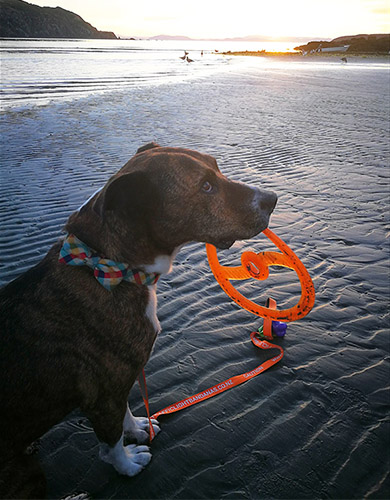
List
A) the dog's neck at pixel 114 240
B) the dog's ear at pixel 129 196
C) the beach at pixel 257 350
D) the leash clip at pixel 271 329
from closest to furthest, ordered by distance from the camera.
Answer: the dog's ear at pixel 129 196, the dog's neck at pixel 114 240, the beach at pixel 257 350, the leash clip at pixel 271 329

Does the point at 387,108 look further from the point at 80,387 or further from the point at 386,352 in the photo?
the point at 80,387

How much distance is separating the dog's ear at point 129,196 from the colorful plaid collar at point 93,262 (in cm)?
29

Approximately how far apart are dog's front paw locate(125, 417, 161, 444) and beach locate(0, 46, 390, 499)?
9cm

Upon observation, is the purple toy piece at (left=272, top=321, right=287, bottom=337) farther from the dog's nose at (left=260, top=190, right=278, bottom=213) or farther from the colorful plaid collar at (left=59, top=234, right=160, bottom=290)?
the colorful plaid collar at (left=59, top=234, right=160, bottom=290)

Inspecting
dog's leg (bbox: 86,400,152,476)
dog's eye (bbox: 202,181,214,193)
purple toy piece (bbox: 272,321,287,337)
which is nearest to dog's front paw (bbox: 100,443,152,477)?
dog's leg (bbox: 86,400,152,476)

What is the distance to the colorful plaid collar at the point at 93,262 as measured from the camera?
2668mm

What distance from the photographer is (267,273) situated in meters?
4.31

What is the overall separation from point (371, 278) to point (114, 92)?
20.4 m

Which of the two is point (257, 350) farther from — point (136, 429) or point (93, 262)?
point (93, 262)

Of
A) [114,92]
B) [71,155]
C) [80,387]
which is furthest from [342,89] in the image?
[80,387]

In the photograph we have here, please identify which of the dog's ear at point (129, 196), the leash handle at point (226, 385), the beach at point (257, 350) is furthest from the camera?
the leash handle at point (226, 385)

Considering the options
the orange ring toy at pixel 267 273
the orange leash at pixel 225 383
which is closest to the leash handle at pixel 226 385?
the orange leash at pixel 225 383

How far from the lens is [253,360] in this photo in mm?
4043

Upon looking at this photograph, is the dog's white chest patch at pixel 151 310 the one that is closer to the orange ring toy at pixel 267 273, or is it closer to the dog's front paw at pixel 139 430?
the dog's front paw at pixel 139 430
